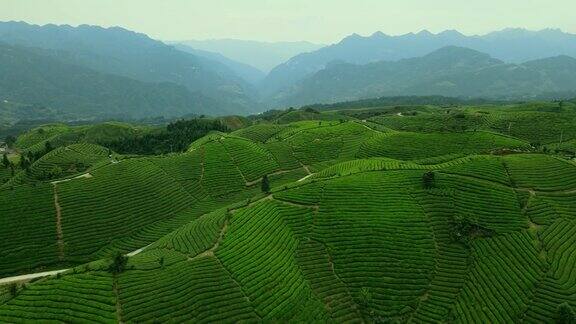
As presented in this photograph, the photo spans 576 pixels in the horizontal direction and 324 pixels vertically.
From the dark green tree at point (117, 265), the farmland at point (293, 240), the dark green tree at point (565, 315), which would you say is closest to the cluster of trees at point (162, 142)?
the farmland at point (293, 240)

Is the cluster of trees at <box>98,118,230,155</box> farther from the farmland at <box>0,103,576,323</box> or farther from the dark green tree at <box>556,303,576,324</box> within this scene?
the dark green tree at <box>556,303,576,324</box>

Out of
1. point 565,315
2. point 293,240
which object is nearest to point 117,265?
point 293,240

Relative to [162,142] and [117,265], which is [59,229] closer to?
[117,265]

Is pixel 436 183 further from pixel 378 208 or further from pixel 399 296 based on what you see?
pixel 399 296

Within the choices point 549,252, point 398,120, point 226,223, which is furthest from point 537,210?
point 398,120

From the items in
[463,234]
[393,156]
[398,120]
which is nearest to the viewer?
[463,234]

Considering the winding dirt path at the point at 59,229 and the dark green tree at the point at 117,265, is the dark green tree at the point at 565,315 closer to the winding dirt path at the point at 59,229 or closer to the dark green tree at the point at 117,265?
the dark green tree at the point at 117,265

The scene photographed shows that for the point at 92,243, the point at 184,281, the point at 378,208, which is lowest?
the point at 92,243
